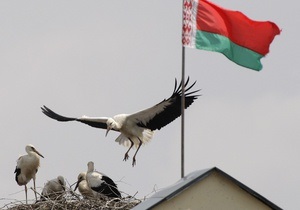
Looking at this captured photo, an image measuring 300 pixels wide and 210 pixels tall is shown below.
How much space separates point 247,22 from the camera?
20047mm

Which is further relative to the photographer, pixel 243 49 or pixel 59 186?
pixel 59 186

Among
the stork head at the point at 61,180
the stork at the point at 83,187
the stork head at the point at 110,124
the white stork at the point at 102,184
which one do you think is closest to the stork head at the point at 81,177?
the stork at the point at 83,187

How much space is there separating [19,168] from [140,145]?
84.3 inches

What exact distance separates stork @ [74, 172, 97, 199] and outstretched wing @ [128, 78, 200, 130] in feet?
5.98

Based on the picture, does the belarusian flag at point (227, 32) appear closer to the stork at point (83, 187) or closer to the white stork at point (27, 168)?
the stork at point (83, 187)

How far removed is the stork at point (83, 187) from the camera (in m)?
24.3

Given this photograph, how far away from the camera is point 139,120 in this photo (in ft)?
89.1

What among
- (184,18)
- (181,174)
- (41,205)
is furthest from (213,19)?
(41,205)

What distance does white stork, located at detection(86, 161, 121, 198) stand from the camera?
2388cm

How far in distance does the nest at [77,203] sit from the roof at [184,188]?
184 inches

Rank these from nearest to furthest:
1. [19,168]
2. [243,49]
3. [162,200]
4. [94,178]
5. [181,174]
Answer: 1. [162,200]
2. [181,174]
3. [243,49]
4. [94,178]
5. [19,168]

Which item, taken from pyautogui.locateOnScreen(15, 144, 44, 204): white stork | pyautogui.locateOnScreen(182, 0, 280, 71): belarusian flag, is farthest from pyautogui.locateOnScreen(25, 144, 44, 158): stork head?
pyautogui.locateOnScreen(182, 0, 280, 71): belarusian flag

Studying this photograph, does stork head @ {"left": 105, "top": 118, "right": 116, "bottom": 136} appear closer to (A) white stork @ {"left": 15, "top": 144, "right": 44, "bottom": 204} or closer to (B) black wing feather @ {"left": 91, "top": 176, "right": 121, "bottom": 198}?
(A) white stork @ {"left": 15, "top": 144, "right": 44, "bottom": 204}

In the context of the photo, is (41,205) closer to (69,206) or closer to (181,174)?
(69,206)
